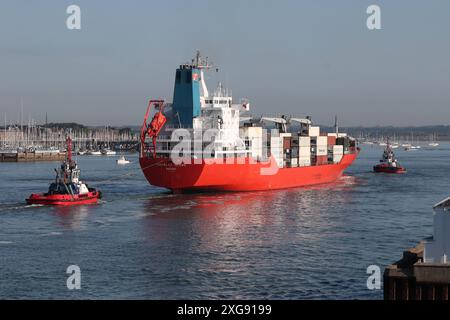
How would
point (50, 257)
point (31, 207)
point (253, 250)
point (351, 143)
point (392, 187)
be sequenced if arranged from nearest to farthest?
point (50, 257) < point (253, 250) < point (31, 207) < point (392, 187) < point (351, 143)

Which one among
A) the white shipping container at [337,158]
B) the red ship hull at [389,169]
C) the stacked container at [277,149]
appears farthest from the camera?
the red ship hull at [389,169]

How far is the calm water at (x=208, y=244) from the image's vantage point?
88.7 ft

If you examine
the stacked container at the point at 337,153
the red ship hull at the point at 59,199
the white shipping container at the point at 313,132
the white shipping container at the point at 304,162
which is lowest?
the red ship hull at the point at 59,199

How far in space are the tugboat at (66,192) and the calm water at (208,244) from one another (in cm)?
170

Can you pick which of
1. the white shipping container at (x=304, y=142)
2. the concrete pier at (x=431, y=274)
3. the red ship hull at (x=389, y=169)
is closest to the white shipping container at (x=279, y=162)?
the white shipping container at (x=304, y=142)

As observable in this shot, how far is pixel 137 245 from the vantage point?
36.1 m

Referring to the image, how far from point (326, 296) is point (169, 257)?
32.0 ft

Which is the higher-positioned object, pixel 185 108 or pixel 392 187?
pixel 185 108

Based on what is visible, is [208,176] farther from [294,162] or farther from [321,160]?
[321,160]

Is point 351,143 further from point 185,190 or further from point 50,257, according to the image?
point 50,257

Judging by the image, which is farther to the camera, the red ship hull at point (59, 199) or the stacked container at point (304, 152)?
the stacked container at point (304, 152)

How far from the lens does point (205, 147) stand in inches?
2347

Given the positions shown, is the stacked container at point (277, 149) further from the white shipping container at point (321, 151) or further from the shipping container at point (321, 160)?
the white shipping container at point (321, 151)
